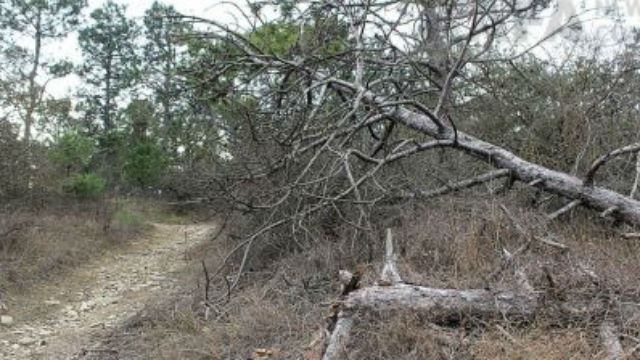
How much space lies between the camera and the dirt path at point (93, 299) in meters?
6.16

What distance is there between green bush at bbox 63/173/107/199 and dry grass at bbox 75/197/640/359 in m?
7.26

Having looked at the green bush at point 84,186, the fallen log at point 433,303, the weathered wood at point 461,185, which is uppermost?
the weathered wood at point 461,185

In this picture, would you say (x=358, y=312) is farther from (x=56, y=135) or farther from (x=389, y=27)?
(x=56, y=135)

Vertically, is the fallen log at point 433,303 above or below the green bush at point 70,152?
below

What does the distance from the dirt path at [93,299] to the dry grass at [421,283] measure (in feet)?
1.85

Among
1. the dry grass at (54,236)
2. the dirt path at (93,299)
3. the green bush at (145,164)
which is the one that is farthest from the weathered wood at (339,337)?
the green bush at (145,164)

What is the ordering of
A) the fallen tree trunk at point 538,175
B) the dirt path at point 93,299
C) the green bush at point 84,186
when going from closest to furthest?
the fallen tree trunk at point 538,175 < the dirt path at point 93,299 < the green bush at point 84,186

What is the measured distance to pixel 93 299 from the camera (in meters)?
8.07

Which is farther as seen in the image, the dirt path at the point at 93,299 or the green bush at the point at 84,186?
the green bush at the point at 84,186

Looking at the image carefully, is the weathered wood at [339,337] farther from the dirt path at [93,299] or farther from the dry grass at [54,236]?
the dry grass at [54,236]

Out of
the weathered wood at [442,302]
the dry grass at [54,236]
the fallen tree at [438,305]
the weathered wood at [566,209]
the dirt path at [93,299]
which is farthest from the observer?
the dry grass at [54,236]

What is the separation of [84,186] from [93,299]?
6503 mm

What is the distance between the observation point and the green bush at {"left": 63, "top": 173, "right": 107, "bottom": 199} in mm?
13758

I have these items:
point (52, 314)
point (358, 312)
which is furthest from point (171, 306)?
point (358, 312)
